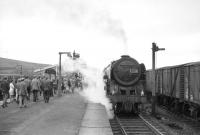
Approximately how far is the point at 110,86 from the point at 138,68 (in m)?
1.68

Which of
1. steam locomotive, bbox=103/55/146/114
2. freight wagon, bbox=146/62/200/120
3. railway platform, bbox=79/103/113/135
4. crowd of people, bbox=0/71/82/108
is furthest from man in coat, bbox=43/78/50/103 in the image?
freight wagon, bbox=146/62/200/120

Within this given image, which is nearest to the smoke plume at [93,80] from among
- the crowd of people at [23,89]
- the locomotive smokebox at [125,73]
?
the crowd of people at [23,89]

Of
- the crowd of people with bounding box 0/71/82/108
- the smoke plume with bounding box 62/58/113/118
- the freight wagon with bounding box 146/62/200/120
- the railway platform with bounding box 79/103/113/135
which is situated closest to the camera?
the railway platform with bounding box 79/103/113/135

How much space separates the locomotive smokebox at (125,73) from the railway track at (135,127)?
1.80m

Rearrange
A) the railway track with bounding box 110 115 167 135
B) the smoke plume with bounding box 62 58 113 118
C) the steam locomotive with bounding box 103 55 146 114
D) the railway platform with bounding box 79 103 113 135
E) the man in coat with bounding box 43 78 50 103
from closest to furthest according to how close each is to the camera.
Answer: the railway platform with bounding box 79 103 113 135 < the railway track with bounding box 110 115 167 135 < the steam locomotive with bounding box 103 55 146 114 < the man in coat with bounding box 43 78 50 103 < the smoke plume with bounding box 62 58 113 118

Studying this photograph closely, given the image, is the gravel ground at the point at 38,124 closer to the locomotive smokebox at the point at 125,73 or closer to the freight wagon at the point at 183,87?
the locomotive smokebox at the point at 125,73

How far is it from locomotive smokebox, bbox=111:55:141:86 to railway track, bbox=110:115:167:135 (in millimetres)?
1801

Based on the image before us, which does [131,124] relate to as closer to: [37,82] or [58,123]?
[58,123]

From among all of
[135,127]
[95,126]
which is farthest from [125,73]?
[95,126]

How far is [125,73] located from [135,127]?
11.0 feet

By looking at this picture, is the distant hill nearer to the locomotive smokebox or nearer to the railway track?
the locomotive smokebox

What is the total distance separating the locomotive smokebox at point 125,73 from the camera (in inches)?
599

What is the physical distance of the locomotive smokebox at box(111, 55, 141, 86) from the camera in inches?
599

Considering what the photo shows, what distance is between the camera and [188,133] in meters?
11.6
